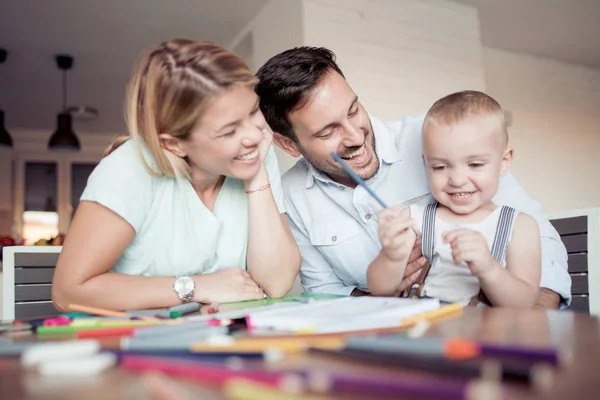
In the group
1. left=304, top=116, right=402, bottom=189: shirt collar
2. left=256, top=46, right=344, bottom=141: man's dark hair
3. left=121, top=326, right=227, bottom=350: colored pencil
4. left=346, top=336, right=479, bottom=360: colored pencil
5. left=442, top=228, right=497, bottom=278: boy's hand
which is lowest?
left=121, top=326, right=227, bottom=350: colored pencil

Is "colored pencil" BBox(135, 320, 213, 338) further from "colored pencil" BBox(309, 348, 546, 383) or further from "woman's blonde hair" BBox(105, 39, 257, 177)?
"woman's blonde hair" BBox(105, 39, 257, 177)

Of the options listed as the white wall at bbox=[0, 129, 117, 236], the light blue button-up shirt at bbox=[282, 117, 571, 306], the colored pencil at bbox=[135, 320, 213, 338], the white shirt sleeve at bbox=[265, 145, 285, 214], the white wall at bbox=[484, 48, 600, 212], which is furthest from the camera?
the white wall at bbox=[0, 129, 117, 236]

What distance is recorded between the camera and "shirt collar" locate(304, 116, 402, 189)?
1.63 meters

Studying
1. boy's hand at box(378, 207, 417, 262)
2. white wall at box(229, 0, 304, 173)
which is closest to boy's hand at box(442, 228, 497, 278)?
boy's hand at box(378, 207, 417, 262)

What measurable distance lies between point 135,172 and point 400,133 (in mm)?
818

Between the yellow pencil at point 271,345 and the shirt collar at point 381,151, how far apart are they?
1136mm

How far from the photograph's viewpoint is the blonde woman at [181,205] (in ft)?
3.68

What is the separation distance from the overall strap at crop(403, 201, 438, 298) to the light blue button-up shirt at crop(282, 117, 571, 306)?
261 mm

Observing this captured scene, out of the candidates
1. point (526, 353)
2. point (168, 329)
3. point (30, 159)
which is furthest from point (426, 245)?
point (30, 159)

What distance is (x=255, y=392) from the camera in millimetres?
334

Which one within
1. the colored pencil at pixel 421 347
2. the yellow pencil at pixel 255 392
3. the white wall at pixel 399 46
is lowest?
the yellow pencil at pixel 255 392

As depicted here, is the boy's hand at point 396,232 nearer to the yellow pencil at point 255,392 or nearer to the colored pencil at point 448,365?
the colored pencil at point 448,365

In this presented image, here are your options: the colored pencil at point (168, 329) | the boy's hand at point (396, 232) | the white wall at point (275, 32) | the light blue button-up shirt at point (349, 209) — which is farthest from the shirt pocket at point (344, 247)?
the white wall at point (275, 32)

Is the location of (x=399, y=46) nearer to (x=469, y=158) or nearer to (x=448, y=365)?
(x=469, y=158)
